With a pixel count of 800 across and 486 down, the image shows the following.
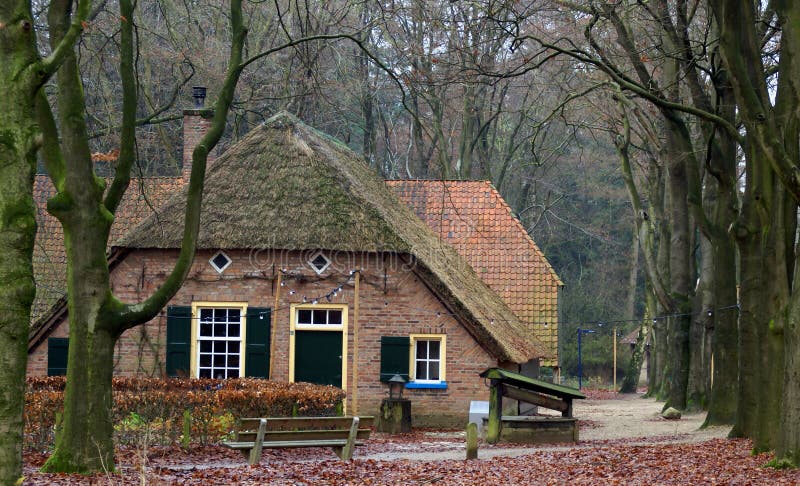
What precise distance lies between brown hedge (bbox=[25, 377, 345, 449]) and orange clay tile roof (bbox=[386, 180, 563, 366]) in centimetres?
1045

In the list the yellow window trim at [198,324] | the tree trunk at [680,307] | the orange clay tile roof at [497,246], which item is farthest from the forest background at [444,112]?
the yellow window trim at [198,324]

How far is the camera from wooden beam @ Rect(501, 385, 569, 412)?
1817 centimetres

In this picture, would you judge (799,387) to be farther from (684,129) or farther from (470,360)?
(470,360)

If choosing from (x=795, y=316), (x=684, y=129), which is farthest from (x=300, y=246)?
(x=795, y=316)

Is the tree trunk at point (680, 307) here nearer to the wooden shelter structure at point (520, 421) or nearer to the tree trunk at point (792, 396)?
the wooden shelter structure at point (520, 421)

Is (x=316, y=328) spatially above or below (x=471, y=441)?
above

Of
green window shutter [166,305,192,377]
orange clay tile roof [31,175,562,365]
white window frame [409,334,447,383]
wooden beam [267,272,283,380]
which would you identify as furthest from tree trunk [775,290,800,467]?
orange clay tile roof [31,175,562,365]

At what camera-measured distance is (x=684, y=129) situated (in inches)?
734

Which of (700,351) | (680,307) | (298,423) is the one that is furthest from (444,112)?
(298,423)

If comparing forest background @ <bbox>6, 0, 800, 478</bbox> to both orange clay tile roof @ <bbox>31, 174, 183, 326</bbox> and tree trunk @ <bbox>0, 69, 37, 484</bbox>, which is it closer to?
tree trunk @ <bbox>0, 69, 37, 484</bbox>

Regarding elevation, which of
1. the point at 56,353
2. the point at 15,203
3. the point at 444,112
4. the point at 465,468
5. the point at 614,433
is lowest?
the point at 614,433

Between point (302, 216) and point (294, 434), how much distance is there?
10.1 metres

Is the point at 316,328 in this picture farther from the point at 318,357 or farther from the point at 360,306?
the point at 360,306

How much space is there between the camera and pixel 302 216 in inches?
890
